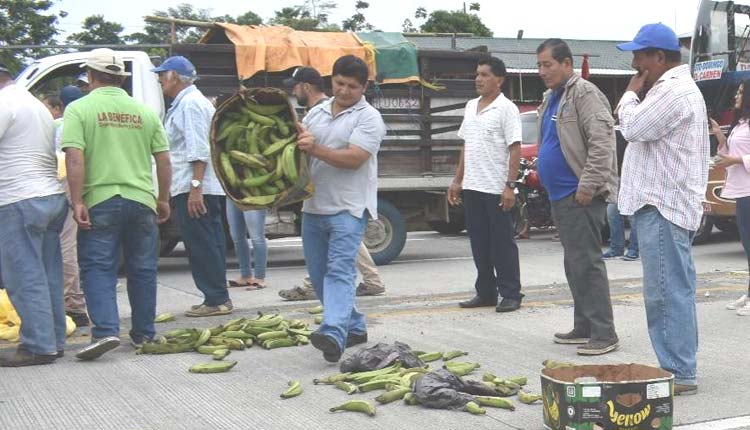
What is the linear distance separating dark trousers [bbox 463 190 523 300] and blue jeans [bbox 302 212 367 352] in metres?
2.03

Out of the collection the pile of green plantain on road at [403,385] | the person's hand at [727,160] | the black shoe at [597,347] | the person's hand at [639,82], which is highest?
the person's hand at [639,82]

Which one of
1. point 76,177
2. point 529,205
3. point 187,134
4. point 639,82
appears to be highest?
point 639,82

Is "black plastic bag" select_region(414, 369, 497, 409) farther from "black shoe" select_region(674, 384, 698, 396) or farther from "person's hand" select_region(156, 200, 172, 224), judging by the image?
"person's hand" select_region(156, 200, 172, 224)

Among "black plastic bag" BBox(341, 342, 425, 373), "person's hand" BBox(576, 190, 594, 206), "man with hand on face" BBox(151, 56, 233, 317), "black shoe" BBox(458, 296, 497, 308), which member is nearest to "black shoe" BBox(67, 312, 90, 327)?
"man with hand on face" BBox(151, 56, 233, 317)

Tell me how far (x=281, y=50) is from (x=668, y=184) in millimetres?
6786

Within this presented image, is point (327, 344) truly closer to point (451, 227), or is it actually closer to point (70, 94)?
point (70, 94)

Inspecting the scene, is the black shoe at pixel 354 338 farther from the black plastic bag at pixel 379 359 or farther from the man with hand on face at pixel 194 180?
the man with hand on face at pixel 194 180

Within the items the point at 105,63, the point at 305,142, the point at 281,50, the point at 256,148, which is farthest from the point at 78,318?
the point at 281,50

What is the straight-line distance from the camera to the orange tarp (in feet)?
38.1

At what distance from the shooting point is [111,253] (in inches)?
268

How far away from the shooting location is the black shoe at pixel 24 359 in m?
6.57

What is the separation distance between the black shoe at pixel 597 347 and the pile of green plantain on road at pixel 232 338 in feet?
6.18

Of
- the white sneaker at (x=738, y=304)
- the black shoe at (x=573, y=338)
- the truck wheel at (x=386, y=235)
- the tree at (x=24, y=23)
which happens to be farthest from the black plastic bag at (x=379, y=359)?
the tree at (x=24, y=23)

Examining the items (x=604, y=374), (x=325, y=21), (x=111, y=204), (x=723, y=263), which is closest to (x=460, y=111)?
(x=723, y=263)
